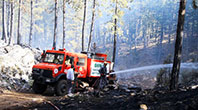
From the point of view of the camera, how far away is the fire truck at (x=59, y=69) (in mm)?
10812

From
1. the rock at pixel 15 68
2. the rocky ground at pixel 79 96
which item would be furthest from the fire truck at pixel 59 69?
the rock at pixel 15 68

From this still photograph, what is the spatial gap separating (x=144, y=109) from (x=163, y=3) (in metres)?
86.4

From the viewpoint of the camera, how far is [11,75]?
1275 cm

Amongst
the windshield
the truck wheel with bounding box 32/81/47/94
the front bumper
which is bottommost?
the truck wheel with bounding box 32/81/47/94

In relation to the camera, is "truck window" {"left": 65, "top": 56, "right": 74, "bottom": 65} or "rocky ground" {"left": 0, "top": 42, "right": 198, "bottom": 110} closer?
"rocky ground" {"left": 0, "top": 42, "right": 198, "bottom": 110}

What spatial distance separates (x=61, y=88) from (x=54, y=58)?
6.08ft

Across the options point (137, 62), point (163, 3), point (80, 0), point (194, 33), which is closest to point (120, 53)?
point (137, 62)

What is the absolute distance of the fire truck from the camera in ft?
35.5

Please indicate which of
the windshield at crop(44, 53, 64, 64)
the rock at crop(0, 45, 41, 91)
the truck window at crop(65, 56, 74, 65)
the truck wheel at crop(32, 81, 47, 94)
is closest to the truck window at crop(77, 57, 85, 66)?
the truck window at crop(65, 56, 74, 65)

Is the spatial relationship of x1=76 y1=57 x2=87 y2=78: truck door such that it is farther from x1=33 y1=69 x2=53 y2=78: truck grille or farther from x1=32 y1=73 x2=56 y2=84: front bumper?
x1=32 y1=73 x2=56 y2=84: front bumper

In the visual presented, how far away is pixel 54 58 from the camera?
11.6 m

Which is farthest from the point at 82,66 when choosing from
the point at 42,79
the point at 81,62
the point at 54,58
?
the point at 42,79

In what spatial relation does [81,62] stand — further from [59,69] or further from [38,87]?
[38,87]

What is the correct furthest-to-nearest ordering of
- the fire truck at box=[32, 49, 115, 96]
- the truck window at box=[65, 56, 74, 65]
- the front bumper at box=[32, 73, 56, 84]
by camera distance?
the truck window at box=[65, 56, 74, 65] < the fire truck at box=[32, 49, 115, 96] < the front bumper at box=[32, 73, 56, 84]
